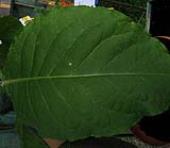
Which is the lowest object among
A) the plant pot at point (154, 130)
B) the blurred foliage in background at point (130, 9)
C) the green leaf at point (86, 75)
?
the blurred foliage in background at point (130, 9)

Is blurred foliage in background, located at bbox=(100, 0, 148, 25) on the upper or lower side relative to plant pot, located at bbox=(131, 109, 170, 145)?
lower

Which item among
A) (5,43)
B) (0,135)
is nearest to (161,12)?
(0,135)

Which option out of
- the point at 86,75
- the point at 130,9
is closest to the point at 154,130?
the point at 86,75

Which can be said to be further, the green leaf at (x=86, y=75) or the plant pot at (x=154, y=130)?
the plant pot at (x=154, y=130)

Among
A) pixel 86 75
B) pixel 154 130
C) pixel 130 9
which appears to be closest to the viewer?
pixel 86 75

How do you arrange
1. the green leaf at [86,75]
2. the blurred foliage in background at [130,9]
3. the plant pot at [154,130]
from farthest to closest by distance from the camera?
the blurred foliage in background at [130,9] → the plant pot at [154,130] → the green leaf at [86,75]

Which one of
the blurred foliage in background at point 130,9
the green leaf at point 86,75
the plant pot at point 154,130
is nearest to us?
the green leaf at point 86,75

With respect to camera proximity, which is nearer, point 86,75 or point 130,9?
point 86,75

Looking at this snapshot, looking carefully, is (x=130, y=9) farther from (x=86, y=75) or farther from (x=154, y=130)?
(x=86, y=75)

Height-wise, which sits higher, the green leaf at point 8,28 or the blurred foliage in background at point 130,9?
the green leaf at point 8,28
